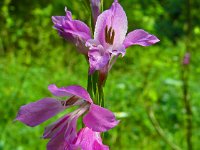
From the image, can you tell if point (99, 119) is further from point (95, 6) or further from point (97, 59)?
point (95, 6)

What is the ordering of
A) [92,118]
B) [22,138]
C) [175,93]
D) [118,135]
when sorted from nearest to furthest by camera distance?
[92,118] → [118,135] → [22,138] → [175,93]

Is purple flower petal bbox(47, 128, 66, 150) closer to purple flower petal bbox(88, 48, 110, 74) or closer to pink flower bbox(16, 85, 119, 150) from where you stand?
pink flower bbox(16, 85, 119, 150)

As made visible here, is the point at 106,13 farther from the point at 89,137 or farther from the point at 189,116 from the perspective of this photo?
the point at 189,116

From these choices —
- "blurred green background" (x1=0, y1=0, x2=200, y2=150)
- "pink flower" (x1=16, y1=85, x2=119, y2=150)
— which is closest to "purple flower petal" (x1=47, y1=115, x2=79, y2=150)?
"pink flower" (x1=16, y1=85, x2=119, y2=150)

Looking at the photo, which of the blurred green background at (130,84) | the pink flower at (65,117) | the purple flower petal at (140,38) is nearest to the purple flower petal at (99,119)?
the pink flower at (65,117)

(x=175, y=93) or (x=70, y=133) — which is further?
(x=175, y=93)

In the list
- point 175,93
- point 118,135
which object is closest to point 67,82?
point 175,93

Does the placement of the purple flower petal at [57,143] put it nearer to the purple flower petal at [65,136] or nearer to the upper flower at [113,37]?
the purple flower petal at [65,136]

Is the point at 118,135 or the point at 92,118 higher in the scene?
the point at 92,118
